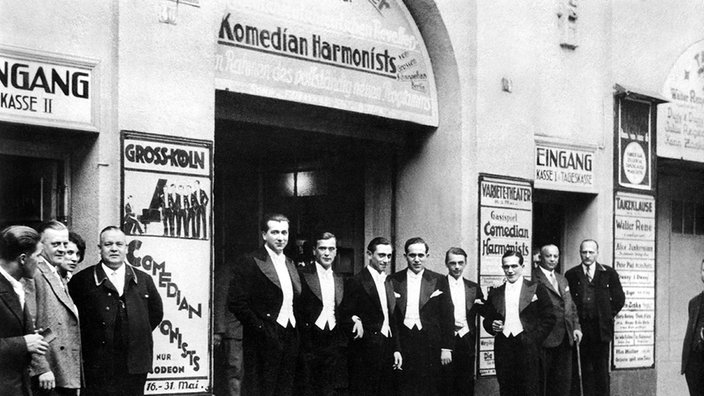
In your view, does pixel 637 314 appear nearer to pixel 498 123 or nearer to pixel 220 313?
pixel 498 123

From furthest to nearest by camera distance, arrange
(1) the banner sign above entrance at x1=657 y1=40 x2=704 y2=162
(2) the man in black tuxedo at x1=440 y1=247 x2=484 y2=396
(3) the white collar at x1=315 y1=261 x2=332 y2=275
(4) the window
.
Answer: (4) the window → (1) the banner sign above entrance at x1=657 y1=40 x2=704 y2=162 → (2) the man in black tuxedo at x1=440 y1=247 x2=484 y2=396 → (3) the white collar at x1=315 y1=261 x2=332 y2=275

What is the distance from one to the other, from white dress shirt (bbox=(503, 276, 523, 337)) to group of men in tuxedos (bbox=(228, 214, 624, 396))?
0.01 metres

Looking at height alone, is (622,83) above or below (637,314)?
above

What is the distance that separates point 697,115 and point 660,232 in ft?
5.96

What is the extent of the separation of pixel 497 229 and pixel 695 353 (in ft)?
8.60

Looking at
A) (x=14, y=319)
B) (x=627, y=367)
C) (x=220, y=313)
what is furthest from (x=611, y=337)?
(x=14, y=319)

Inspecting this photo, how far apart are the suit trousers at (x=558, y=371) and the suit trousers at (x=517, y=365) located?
788mm

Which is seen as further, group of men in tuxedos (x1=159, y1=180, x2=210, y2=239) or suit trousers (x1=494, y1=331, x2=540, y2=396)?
suit trousers (x1=494, y1=331, x2=540, y2=396)

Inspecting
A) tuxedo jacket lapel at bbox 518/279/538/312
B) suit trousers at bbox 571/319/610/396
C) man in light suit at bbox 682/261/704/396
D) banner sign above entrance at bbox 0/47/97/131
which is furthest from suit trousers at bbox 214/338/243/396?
man in light suit at bbox 682/261/704/396

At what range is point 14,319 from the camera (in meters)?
6.68

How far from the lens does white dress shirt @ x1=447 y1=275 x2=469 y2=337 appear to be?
11164 millimetres

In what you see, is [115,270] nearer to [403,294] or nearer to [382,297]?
[382,297]

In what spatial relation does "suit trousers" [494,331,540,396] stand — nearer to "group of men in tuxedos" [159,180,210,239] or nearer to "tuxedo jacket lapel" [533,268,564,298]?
"tuxedo jacket lapel" [533,268,564,298]

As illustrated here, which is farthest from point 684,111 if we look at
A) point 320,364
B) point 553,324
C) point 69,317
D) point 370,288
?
point 69,317
